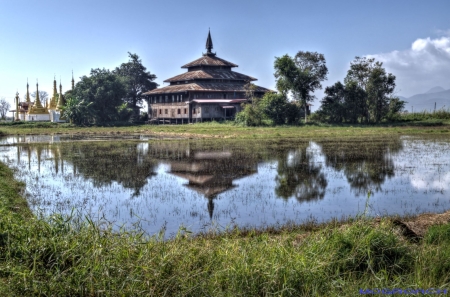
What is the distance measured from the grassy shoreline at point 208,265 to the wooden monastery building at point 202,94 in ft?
157

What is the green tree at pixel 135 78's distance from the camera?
243ft

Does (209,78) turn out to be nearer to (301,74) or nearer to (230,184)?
(301,74)

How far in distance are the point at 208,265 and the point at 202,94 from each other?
5173 centimetres

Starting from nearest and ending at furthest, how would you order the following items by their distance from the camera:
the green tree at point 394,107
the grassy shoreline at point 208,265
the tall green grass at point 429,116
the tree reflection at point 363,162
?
1. the grassy shoreline at point 208,265
2. the tree reflection at point 363,162
3. the green tree at point 394,107
4. the tall green grass at point 429,116

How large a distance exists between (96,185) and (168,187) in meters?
2.49

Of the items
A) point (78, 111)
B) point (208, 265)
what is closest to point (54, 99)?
point (78, 111)

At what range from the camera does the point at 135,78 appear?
74.7m

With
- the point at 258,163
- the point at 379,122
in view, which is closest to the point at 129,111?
the point at 379,122

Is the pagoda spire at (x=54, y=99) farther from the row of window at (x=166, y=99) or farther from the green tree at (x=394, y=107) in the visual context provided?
the green tree at (x=394, y=107)

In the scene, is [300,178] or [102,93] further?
[102,93]

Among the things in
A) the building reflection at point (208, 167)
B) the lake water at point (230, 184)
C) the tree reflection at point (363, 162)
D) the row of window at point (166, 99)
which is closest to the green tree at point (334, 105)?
the row of window at point (166, 99)

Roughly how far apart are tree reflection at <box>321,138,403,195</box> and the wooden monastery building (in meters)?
27.8

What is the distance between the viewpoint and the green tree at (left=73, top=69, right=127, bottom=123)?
57.3 m

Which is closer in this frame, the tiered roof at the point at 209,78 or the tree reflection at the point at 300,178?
the tree reflection at the point at 300,178
